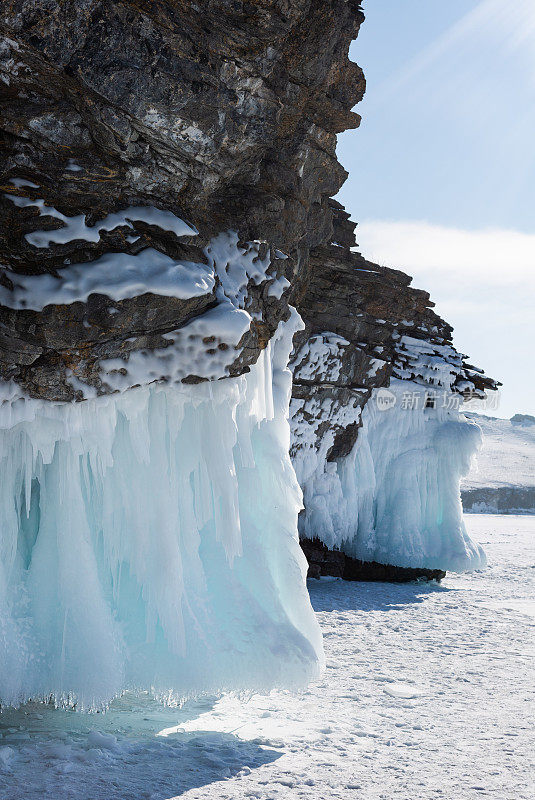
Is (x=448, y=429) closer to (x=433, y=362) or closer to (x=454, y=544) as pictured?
(x=433, y=362)

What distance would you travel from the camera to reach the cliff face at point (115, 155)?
14.4ft

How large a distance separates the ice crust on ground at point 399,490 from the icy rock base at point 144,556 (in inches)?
284

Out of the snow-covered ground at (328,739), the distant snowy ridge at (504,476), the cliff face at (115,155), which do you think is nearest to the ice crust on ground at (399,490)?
the snow-covered ground at (328,739)

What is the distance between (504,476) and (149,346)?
2815 centimetres

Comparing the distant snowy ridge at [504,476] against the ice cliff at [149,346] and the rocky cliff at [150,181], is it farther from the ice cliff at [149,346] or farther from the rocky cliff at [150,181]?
the ice cliff at [149,346]

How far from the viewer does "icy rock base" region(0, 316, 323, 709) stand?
187 inches

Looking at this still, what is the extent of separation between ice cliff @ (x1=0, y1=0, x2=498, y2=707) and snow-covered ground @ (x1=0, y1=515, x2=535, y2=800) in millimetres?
397

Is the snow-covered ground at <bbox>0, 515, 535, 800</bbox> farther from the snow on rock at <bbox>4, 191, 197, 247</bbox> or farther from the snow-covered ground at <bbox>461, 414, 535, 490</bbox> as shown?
the snow-covered ground at <bbox>461, 414, 535, 490</bbox>

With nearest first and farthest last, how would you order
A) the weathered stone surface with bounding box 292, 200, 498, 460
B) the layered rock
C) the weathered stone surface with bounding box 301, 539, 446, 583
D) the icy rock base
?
the icy rock base → the weathered stone surface with bounding box 292, 200, 498, 460 → the layered rock → the weathered stone surface with bounding box 301, 539, 446, 583

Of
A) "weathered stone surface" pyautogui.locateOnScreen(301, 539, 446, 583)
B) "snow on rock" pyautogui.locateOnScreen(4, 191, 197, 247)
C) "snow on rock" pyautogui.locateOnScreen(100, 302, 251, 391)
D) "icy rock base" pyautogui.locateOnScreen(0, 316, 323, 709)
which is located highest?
"snow on rock" pyautogui.locateOnScreen(4, 191, 197, 247)

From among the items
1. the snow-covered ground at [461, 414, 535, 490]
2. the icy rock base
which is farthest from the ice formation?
the snow-covered ground at [461, 414, 535, 490]

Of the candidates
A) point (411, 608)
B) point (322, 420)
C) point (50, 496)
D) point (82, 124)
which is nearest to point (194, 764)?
point (50, 496)

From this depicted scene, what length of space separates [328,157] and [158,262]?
10.8 ft

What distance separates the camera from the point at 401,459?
543 inches
